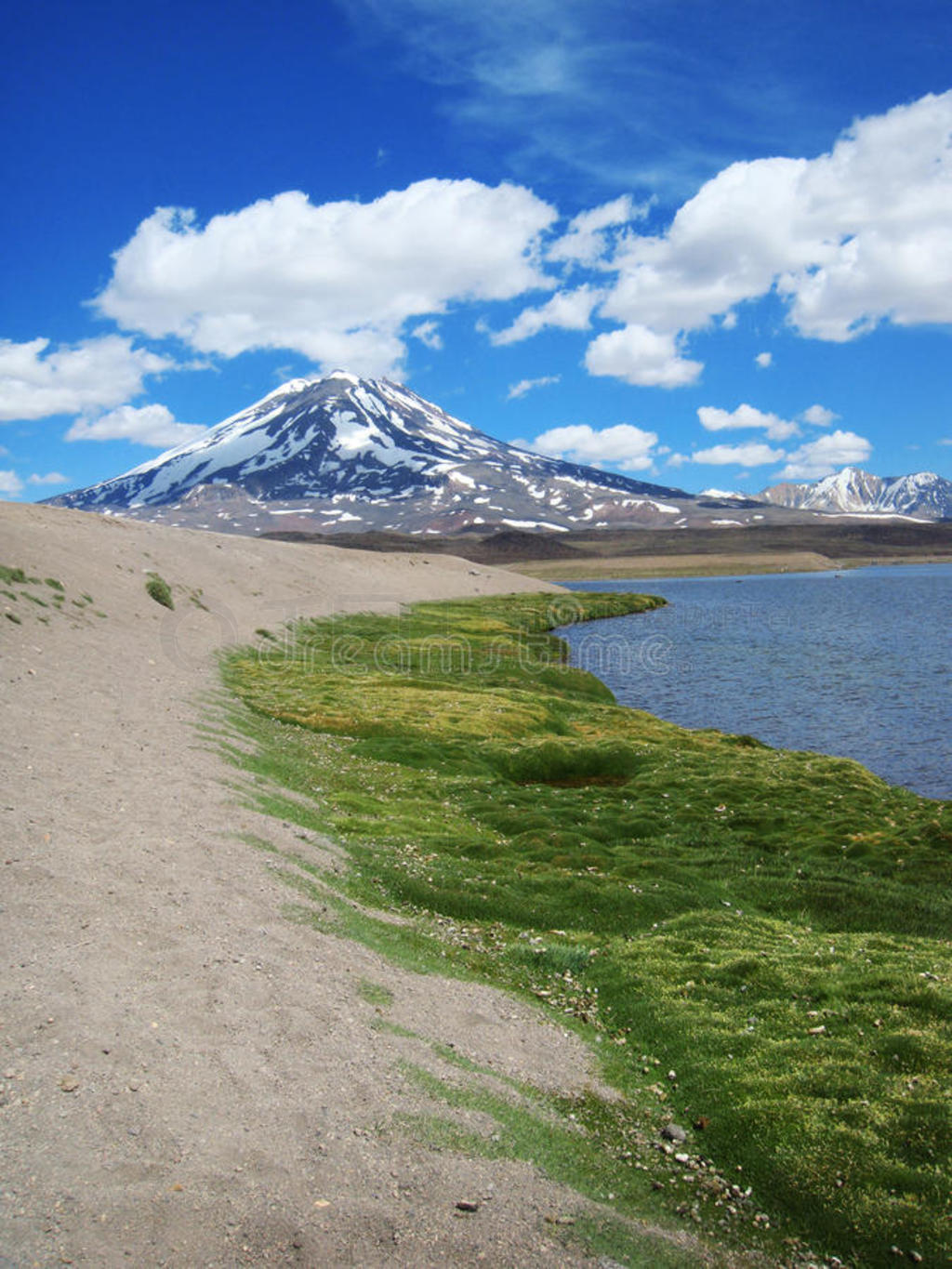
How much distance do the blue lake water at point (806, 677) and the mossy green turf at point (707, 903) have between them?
31.0 ft

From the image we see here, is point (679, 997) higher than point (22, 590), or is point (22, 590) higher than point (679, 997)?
point (22, 590)

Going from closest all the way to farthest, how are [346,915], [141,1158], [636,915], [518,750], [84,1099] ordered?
[141,1158] < [84,1099] < [346,915] < [636,915] < [518,750]

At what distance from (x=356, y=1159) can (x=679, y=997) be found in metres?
8.66

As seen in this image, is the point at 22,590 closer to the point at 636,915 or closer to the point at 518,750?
the point at 518,750

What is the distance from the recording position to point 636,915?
22281 millimetres

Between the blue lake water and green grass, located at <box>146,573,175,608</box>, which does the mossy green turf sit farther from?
green grass, located at <box>146,573,175,608</box>

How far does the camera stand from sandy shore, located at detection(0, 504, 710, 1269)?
946cm

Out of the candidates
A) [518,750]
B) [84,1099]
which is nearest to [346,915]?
[84,1099]

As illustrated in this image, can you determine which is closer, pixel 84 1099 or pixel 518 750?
pixel 84 1099

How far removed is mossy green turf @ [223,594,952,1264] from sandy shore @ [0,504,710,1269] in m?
2.70

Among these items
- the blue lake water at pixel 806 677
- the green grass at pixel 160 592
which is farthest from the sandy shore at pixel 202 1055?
the green grass at pixel 160 592

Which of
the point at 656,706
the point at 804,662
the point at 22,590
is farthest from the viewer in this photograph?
the point at 804,662

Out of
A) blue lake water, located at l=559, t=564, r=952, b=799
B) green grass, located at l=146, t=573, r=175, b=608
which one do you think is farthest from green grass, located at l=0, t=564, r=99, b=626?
blue lake water, located at l=559, t=564, r=952, b=799

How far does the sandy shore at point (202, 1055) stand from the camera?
A: 9461 mm
